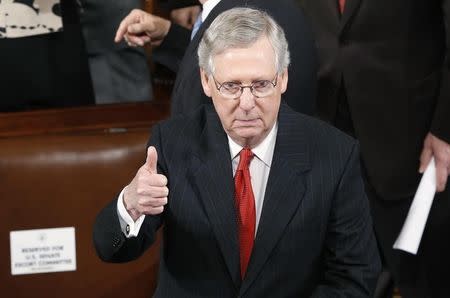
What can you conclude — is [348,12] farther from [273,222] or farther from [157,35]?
[273,222]

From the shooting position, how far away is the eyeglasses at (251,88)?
1679 mm

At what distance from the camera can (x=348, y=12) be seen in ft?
8.16

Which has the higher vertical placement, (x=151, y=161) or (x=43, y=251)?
(x=151, y=161)

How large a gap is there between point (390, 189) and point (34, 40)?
113 cm

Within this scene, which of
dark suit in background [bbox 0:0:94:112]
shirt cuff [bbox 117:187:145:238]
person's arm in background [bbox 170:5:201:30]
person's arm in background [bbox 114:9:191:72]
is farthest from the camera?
person's arm in background [bbox 170:5:201:30]

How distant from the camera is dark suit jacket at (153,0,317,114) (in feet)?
6.54

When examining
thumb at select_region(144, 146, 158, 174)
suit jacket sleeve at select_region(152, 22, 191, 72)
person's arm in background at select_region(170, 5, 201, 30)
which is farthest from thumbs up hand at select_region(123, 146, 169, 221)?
person's arm in background at select_region(170, 5, 201, 30)

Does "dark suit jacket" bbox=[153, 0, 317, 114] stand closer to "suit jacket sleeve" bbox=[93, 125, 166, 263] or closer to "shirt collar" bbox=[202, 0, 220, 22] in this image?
"shirt collar" bbox=[202, 0, 220, 22]

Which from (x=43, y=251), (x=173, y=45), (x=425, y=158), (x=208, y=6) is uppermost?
(x=208, y=6)

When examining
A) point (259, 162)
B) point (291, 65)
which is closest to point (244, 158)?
point (259, 162)

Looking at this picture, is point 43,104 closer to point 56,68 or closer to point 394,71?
point 56,68

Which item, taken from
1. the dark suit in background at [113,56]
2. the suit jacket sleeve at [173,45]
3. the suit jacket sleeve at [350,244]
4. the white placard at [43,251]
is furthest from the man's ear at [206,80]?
the dark suit in background at [113,56]

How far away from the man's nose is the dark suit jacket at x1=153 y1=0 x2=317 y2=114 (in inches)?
12.5

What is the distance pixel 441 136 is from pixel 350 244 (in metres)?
0.76
